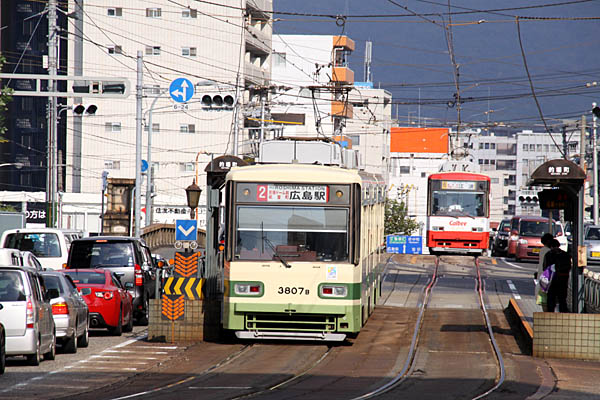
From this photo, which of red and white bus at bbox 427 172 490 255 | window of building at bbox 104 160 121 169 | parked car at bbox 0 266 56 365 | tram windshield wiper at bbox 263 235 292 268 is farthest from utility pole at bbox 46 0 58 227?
window of building at bbox 104 160 121 169

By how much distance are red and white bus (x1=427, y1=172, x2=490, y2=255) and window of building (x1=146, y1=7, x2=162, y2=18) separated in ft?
131

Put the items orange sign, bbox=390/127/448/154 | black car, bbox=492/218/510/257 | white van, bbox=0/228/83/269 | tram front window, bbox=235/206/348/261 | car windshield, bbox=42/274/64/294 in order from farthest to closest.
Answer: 1. orange sign, bbox=390/127/448/154
2. black car, bbox=492/218/510/257
3. white van, bbox=0/228/83/269
4. tram front window, bbox=235/206/348/261
5. car windshield, bbox=42/274/64/294

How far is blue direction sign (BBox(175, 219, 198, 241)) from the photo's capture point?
27250mm

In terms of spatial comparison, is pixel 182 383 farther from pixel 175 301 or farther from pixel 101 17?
pixel 101 17

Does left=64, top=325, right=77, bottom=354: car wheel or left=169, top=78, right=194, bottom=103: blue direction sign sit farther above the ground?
left=169, top=78, right=194, bottom=103: blue direction sign

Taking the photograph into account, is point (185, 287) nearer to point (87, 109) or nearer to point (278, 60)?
point (87, 109)

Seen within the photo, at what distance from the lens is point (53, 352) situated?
16875mm

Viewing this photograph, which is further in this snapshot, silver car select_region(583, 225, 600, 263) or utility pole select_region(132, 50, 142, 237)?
silver car select_region(583, 225, 600, 263)

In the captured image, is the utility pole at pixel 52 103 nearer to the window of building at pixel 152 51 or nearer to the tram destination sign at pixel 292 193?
the tram destination sign at pixel 292 193

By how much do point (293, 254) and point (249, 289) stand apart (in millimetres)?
981

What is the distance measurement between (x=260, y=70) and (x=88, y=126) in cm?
1345

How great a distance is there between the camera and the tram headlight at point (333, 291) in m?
18.3

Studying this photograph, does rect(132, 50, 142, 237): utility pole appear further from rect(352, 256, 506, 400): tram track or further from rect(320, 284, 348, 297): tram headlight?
rect(320, 284, 348, 297): tram headlight

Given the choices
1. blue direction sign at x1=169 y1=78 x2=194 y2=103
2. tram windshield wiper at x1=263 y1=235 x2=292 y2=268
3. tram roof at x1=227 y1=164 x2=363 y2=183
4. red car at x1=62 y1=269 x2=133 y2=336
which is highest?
blue direction sign at x1=169 y1=78 x2=194 y2=103
